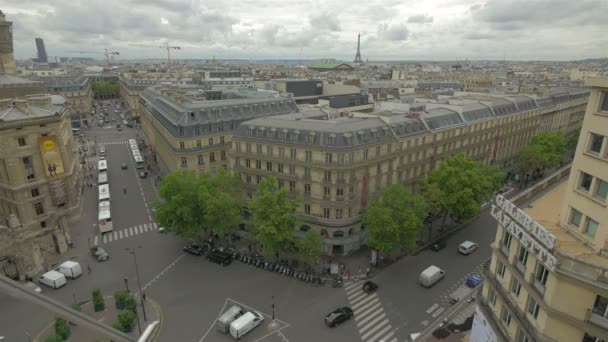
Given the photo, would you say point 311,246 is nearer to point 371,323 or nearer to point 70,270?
point 371,323

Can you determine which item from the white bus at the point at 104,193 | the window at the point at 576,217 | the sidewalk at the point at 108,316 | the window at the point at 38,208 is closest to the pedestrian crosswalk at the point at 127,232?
the window at the point at 38,208

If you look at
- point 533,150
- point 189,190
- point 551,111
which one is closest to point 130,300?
point 189,190

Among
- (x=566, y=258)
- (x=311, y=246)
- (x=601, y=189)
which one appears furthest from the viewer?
(x=311, y=246)

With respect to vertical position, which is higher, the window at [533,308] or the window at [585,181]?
the window at [585,181]

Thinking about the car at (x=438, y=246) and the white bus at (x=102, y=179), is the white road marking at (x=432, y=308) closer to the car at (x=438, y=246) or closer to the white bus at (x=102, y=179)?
the car at (x=438, y=246)

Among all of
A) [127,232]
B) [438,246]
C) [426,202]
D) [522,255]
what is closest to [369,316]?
[426,202]

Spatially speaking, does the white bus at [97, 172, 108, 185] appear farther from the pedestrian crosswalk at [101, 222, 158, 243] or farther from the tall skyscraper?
the tall skyscraper
